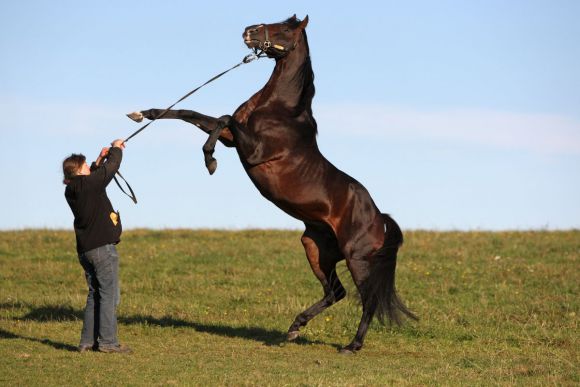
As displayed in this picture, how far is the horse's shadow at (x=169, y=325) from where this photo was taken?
11140 millimetres

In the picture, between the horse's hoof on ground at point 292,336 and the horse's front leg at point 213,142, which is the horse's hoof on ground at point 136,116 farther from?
the horse's hoof on ground at point 292,336

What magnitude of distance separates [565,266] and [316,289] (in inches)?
207

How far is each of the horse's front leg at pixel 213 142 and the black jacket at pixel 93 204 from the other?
0.96m

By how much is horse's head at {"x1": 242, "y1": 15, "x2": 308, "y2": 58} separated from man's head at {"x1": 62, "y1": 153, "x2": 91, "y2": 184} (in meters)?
2.38

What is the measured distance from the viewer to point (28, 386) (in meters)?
7.86

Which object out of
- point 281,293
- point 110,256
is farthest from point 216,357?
point 281,293

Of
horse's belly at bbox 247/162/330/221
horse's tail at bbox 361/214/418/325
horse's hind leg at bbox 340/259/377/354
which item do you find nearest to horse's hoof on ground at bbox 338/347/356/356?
horse's hind leg at bbox 340/259/377/354

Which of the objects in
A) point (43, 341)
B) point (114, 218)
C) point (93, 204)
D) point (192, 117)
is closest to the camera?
point (93, 204)

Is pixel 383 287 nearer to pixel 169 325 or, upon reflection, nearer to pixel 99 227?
pixel 99 227

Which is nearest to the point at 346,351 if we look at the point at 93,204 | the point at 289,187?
the point at 289,187

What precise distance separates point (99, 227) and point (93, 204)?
0.84 feet

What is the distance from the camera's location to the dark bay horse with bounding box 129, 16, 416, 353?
32.9ft

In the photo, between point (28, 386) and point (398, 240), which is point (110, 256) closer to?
point (28, 386)

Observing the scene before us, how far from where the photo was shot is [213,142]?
9828 mm
